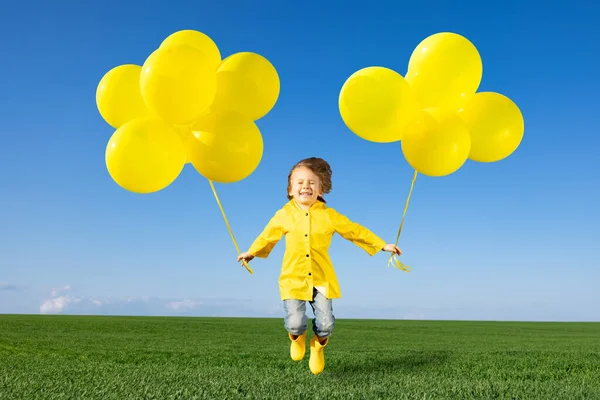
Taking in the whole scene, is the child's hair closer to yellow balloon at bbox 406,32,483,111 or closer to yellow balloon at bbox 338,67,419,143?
yellow balloon at bbox 338,67,419,143

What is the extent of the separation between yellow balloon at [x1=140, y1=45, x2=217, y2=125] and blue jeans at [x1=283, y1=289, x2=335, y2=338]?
2209 mm

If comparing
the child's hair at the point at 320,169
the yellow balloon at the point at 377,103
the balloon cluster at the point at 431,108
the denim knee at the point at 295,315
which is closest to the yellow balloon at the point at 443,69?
the balloon cluster at the point at 431,108

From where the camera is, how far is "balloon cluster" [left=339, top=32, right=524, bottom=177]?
18.6 feet

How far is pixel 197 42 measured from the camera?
18.8 feet

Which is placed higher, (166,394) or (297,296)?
(297,296)

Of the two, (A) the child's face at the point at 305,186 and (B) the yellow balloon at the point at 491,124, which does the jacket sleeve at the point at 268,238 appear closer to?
(A) the child's face at the point at 305,186

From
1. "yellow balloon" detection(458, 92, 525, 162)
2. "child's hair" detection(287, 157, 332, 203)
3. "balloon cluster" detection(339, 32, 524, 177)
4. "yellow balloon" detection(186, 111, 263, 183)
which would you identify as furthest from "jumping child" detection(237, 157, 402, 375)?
"yellow balloon" detection(458, 92, 525, 162)

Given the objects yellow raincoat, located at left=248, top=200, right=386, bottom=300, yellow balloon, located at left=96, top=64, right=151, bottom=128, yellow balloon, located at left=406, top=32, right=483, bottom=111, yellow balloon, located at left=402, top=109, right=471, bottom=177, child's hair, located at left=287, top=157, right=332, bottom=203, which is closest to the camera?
yellow raincoat, located at left=248, top=200, right=386, bottom=300

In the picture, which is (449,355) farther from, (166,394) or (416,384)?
(166,394)

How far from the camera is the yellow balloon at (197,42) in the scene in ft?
18.4

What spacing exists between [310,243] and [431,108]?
2049 mm

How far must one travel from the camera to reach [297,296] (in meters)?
5.30

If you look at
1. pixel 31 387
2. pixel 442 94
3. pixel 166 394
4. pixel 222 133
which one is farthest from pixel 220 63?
pixel 31 387

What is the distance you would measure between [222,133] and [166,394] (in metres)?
2.64
